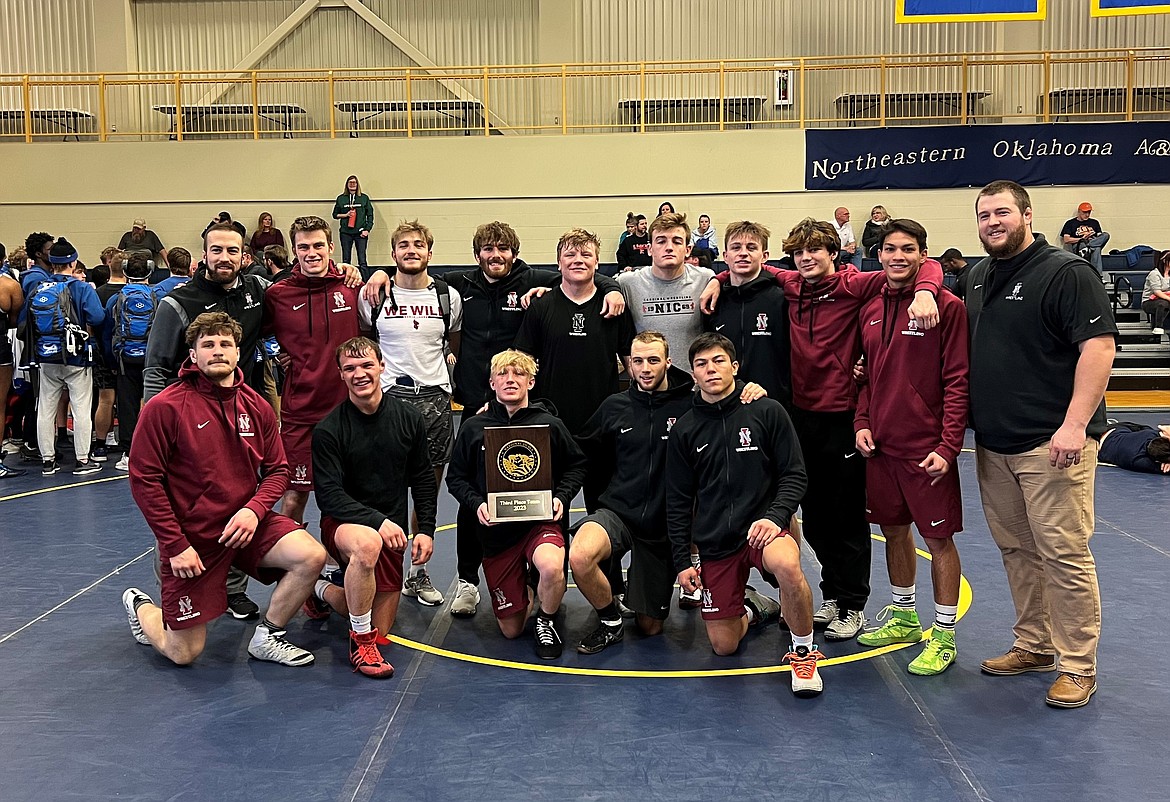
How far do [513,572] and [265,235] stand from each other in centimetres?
1388

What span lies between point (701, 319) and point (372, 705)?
108 inches

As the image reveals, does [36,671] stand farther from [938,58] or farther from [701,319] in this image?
[938,58]

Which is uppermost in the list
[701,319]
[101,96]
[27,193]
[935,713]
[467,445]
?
[101,96]

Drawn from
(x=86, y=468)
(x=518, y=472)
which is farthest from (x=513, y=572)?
(x=86, y=468)

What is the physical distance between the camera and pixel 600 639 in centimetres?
505

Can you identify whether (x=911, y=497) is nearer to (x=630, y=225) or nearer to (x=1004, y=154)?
(x=630, y=225)

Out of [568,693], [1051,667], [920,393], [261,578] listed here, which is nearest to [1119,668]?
[1051,667]

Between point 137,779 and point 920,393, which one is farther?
point 920,393

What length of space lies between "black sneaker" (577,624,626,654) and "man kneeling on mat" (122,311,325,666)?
1370mm

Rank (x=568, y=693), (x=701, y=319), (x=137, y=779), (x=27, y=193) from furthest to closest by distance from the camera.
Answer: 1. (x=27, y=193)
2. (x=701, y=319)
3. (x=568, y=693)
4. (x=137, y=779)

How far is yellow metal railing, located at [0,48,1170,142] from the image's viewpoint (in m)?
18.5

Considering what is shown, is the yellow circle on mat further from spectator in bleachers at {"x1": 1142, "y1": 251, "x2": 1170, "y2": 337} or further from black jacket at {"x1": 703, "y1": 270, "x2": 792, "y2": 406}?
spectator in bleachers at {"x1": 1142, "y1": 251, "x2": 1170, "y2": 337}

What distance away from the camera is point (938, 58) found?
19203 millimetres

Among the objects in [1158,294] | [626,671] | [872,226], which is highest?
[872,226]
